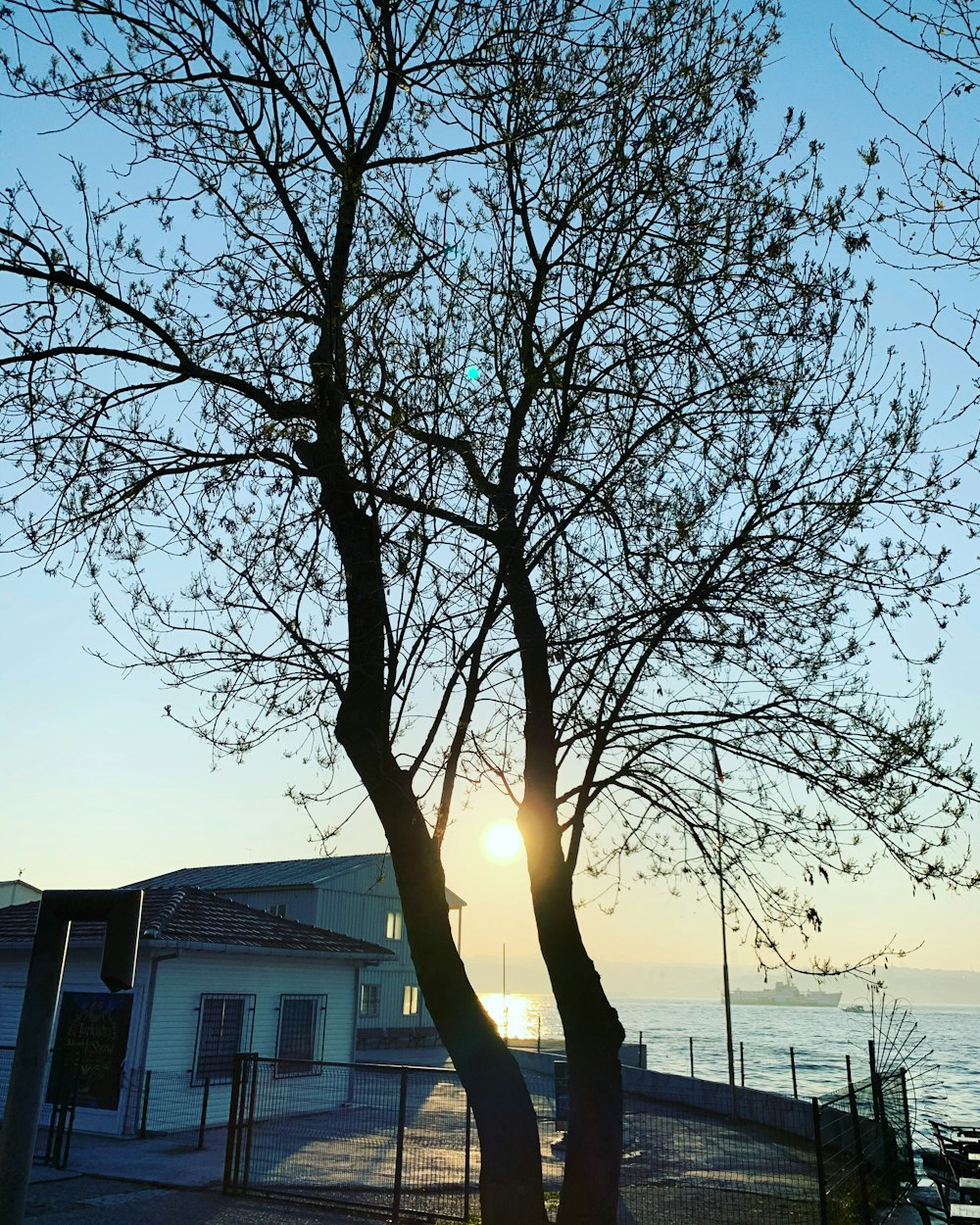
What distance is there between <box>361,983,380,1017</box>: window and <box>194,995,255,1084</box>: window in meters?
24.7

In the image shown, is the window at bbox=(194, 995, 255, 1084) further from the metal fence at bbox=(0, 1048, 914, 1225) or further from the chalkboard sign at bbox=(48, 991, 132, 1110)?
the chalkboard sign at bbox=(48, 991, 132, 1110)

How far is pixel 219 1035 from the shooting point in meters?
19.9

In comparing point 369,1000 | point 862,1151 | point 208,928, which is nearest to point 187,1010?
point 208,928

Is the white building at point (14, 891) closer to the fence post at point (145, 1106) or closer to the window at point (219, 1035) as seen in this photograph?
the window at point (219, 1035)

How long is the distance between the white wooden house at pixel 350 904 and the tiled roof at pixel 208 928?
16892 mm

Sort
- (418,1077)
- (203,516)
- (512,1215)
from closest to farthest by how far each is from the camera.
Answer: (512,1215) → (203,516) → (418,1077)

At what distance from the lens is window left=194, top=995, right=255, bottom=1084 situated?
1945 cm

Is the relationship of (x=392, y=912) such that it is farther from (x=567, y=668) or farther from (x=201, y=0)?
(x=201, y=0)

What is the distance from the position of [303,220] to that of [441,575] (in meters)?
3.32

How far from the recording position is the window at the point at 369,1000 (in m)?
43.8

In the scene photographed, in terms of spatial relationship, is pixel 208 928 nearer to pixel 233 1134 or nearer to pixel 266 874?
pixel 233 1134

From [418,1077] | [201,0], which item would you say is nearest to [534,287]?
[201,0]

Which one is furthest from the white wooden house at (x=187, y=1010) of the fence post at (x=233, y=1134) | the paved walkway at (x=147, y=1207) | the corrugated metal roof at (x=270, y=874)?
the corrugated metal roof at (x=270, y=874)

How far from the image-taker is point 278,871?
46094 millimetres
